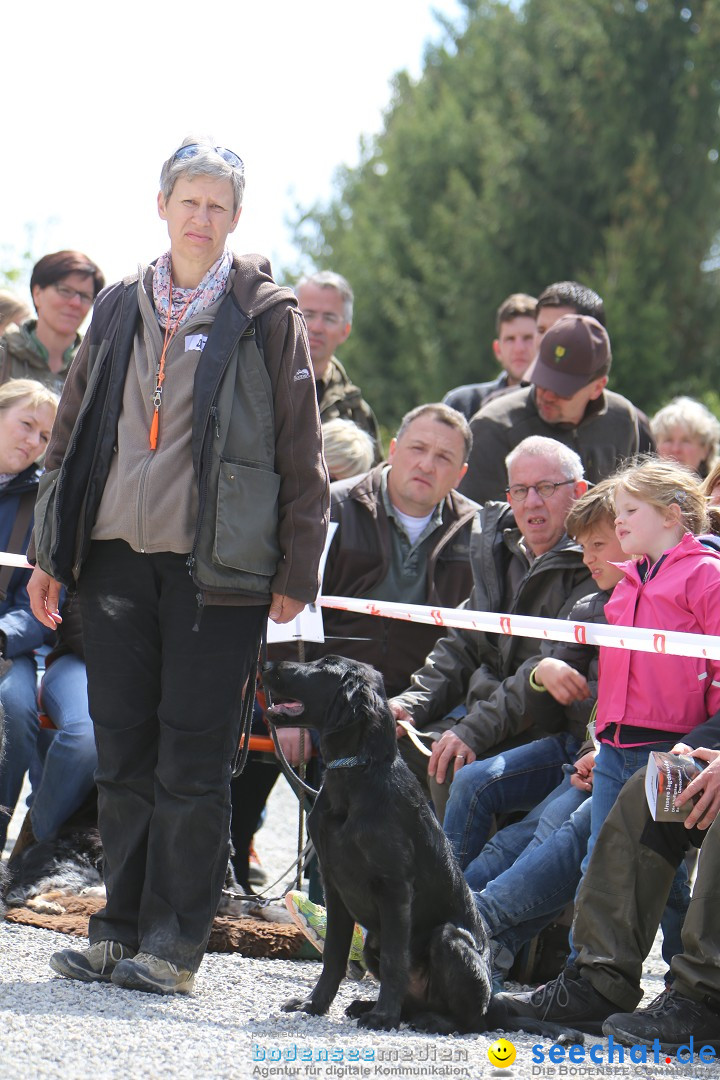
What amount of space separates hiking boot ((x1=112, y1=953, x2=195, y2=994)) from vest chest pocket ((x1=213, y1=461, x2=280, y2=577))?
1.23 metres

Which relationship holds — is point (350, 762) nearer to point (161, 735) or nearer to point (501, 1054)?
point (161, 735)

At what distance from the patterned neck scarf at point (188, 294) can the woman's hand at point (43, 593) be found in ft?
3.00

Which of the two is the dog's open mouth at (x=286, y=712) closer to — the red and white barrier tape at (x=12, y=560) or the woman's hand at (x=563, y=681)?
the woman's hand at (x=563, y=681)

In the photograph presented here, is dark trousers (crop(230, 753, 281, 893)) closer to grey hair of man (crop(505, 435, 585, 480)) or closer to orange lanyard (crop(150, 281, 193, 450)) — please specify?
grey hair of man (crop(505, 435, 585, 480))

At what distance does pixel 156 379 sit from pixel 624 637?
5.69ft

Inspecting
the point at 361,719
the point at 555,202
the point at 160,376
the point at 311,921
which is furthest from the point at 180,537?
the point at 555,202

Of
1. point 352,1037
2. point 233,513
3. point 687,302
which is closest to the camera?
point 352,1037

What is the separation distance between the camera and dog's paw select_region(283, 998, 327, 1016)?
159 inches

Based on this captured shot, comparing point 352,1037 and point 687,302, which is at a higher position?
point 687,302

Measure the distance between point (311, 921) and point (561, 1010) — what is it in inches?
39.1

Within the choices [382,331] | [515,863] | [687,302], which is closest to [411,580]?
[515,863]

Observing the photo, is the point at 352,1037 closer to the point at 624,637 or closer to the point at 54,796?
the point at 624,637

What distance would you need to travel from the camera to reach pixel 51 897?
5516mm

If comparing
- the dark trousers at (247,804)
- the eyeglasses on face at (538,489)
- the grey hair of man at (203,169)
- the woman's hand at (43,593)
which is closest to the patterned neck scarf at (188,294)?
the grey hair of man at (203,169)
